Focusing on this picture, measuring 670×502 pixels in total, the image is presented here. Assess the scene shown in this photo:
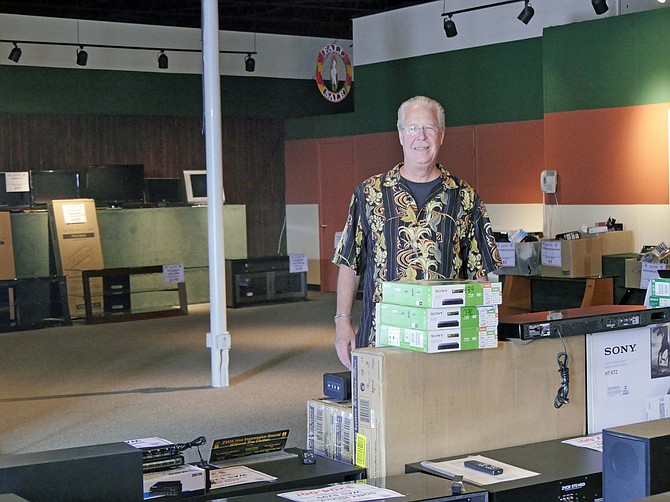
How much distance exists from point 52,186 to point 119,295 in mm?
1789

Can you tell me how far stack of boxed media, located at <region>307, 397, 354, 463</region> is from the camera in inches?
127

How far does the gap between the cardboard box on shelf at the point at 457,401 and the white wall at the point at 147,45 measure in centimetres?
1096

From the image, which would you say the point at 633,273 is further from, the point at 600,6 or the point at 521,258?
the point at 600,6

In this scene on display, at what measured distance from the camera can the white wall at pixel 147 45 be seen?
13062 millimetres

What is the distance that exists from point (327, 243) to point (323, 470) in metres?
11.8

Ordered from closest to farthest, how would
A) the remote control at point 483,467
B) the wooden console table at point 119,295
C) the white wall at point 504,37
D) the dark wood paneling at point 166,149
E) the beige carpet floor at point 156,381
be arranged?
the remote control at point 483,467 → the beige carpet floor at point 156,381 → the white wall at point 504,37 → the wooden console table at point 119,295 → the dark wood paneling at point 166,149

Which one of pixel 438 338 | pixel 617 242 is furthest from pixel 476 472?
pixel 617 242

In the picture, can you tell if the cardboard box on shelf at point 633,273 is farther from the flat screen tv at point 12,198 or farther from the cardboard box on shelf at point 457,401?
the flat screen tv at point 12,198

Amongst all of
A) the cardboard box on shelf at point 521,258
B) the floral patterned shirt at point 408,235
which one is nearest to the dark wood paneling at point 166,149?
the cardboard box on shelf at point 521,258

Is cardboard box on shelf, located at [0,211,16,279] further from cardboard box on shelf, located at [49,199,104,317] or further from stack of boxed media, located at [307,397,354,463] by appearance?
stack of boxed media, located at [307,397,354,463]

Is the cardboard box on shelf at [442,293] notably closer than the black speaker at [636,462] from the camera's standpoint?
No

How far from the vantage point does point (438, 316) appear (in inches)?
120

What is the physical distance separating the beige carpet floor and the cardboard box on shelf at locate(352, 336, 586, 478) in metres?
2.95

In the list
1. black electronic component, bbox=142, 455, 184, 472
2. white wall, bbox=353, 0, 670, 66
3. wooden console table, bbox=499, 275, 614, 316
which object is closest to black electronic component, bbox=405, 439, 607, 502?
black electronic component, bbox=142, 455, 184, 472
